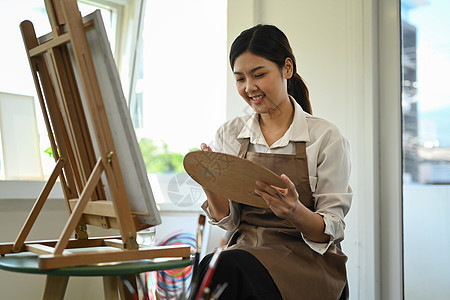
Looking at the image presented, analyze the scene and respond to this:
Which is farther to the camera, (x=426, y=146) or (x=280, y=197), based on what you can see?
(x=426, y=146)

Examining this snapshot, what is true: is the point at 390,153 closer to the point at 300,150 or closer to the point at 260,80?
the point at 300,150

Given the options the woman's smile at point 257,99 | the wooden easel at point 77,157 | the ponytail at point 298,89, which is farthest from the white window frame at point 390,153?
the wooden easel at point 77,157

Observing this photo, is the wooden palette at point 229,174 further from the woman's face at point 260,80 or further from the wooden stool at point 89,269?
the woman's face at point 260,80

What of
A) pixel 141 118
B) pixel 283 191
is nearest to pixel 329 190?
pixel 283 191

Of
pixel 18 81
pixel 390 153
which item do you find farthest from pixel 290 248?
pixel 18 81

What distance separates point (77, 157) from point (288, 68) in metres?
0.79

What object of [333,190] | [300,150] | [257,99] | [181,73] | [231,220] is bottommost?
[231,220]

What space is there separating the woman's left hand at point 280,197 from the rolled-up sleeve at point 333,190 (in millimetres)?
180

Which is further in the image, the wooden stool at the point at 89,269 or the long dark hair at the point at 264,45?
the long dark hair at the point at 264,45

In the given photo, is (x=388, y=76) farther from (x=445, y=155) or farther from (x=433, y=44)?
(x=445, y=155)

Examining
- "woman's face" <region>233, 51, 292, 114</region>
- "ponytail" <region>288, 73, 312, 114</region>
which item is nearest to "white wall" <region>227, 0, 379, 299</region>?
"ponytail" <region>288, 73, 312, 114</region>

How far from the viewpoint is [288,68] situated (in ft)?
6.04

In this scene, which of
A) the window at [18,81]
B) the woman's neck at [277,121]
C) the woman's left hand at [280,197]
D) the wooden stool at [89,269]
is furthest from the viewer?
the window at [18,81]

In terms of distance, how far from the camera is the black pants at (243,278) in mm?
1477
